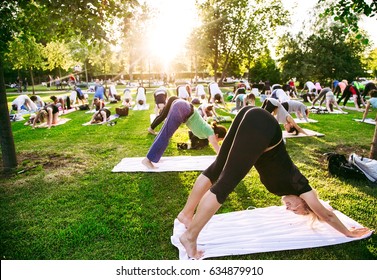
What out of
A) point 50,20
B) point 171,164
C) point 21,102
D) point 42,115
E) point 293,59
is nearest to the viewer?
point 50,20

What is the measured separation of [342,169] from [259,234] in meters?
2.73

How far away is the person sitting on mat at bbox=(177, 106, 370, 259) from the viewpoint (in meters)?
2.56

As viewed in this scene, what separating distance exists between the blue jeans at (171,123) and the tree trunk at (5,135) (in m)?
3.31

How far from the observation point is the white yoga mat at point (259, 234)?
313 centimetres

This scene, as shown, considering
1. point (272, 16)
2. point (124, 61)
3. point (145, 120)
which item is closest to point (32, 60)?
point (145, 120)

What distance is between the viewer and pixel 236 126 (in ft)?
9.51

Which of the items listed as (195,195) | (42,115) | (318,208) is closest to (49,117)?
(42,115)

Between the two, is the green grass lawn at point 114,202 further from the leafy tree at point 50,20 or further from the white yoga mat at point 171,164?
the leafy tree at point 50,20

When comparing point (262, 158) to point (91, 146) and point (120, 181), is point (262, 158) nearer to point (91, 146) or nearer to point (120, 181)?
point (120, 181)

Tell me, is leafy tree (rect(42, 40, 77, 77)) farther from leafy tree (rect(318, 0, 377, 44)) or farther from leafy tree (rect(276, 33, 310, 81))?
leafy tree (rect(318, 0, 377, 44))

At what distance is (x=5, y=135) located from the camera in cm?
595

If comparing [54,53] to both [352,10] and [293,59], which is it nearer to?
[293,59]

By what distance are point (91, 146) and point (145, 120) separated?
14.5 feet

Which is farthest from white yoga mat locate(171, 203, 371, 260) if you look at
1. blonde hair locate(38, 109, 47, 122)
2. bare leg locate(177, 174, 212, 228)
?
blonde hair locate(38, 109, 47, 122)
